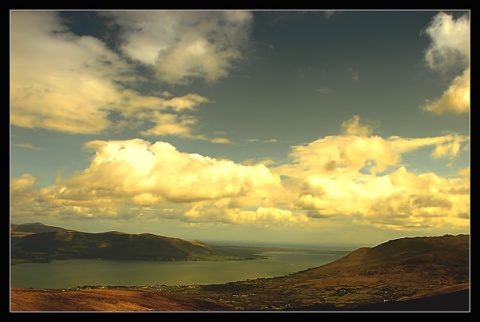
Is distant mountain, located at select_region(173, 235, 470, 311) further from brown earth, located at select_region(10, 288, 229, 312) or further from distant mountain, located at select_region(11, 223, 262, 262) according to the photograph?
distant mountain, located at select_region(11, 223, 262, 262)

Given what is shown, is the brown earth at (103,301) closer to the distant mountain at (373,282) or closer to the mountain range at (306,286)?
the mountain range at (306,286)

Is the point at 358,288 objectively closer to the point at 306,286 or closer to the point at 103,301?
the point at 306,286

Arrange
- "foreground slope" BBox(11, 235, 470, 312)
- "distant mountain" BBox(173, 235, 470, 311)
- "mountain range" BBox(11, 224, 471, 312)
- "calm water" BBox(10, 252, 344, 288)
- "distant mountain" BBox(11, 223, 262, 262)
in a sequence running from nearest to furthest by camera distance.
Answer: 1. "mountain range" BBox(11, 224, 471, 312)
2. "foreground slope" BBox(11, 235, 470, 312)
3. "distant mountain" BBox(173, 235, 470, 311)
4. "calm water" BBox(10, 252, 344, 288)
5. "distant mountain" BBox(11, 223, 262, 262)

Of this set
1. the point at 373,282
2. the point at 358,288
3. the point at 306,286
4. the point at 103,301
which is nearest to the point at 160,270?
the point at 103,301

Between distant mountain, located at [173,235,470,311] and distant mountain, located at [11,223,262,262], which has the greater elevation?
distant mountain, located at [11,223,262,262]

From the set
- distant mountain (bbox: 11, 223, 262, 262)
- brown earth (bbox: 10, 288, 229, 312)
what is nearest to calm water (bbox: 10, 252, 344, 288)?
distant mountain (bbox: 11, 223, 262, 262)

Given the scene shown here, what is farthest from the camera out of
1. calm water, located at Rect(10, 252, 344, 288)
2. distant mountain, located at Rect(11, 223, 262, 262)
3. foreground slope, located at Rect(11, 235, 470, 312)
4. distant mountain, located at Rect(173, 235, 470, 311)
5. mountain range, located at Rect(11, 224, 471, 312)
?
distant mountain, located at Rect(11, 223, 262, 262)

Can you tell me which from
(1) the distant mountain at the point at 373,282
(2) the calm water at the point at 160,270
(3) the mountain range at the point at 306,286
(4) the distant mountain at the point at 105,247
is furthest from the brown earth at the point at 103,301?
(4) the distant mountain at the point at 105,247
